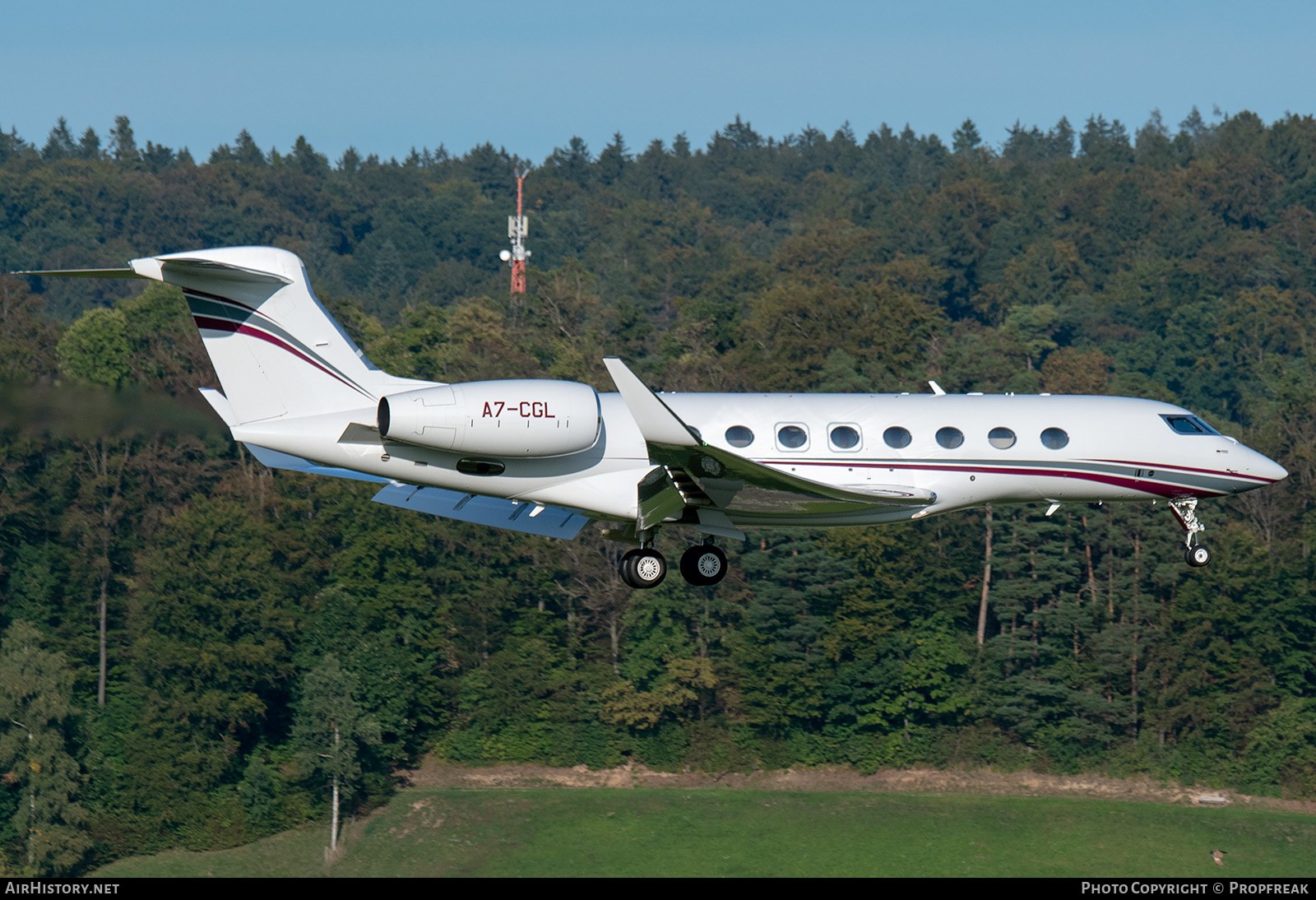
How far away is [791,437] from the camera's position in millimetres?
23125

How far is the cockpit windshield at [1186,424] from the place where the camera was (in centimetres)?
2542

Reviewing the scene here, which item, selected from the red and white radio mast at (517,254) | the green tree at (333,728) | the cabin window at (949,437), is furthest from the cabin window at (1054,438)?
the red and white radio mast at (517,254)

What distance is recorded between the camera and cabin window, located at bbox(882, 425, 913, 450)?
23.5 meters

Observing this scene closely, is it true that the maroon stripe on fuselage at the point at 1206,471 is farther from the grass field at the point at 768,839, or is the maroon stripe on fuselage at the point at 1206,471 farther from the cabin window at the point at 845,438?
the grass field at the point at 768,839

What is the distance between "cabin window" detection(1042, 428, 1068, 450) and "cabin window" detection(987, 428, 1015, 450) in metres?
0.55

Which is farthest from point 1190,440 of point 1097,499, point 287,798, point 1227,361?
point 1227,361

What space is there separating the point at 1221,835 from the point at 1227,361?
186ft

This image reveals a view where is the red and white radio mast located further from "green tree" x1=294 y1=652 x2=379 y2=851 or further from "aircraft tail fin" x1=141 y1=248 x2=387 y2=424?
"aircraft tail fin" x1=141 y1=248 x2=387 y2=424

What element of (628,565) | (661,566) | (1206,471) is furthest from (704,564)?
(1206,471)

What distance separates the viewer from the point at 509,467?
22688 mm

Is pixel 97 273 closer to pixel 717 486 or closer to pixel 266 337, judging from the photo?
pixel 266 337

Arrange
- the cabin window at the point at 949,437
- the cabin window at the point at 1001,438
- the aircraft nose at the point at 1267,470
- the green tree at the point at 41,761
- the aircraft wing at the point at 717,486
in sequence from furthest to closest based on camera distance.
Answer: the green tree at the point at 41,761 < the aircraft nose at the point at 1267,470 < the cabin window at the point at 1001,438 < the cabin window at the point at 949,437 < the aircraft wing at the point at 717,486

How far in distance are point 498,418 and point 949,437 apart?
21.9 ft

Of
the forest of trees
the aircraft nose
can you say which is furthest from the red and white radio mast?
the aircraft nose
